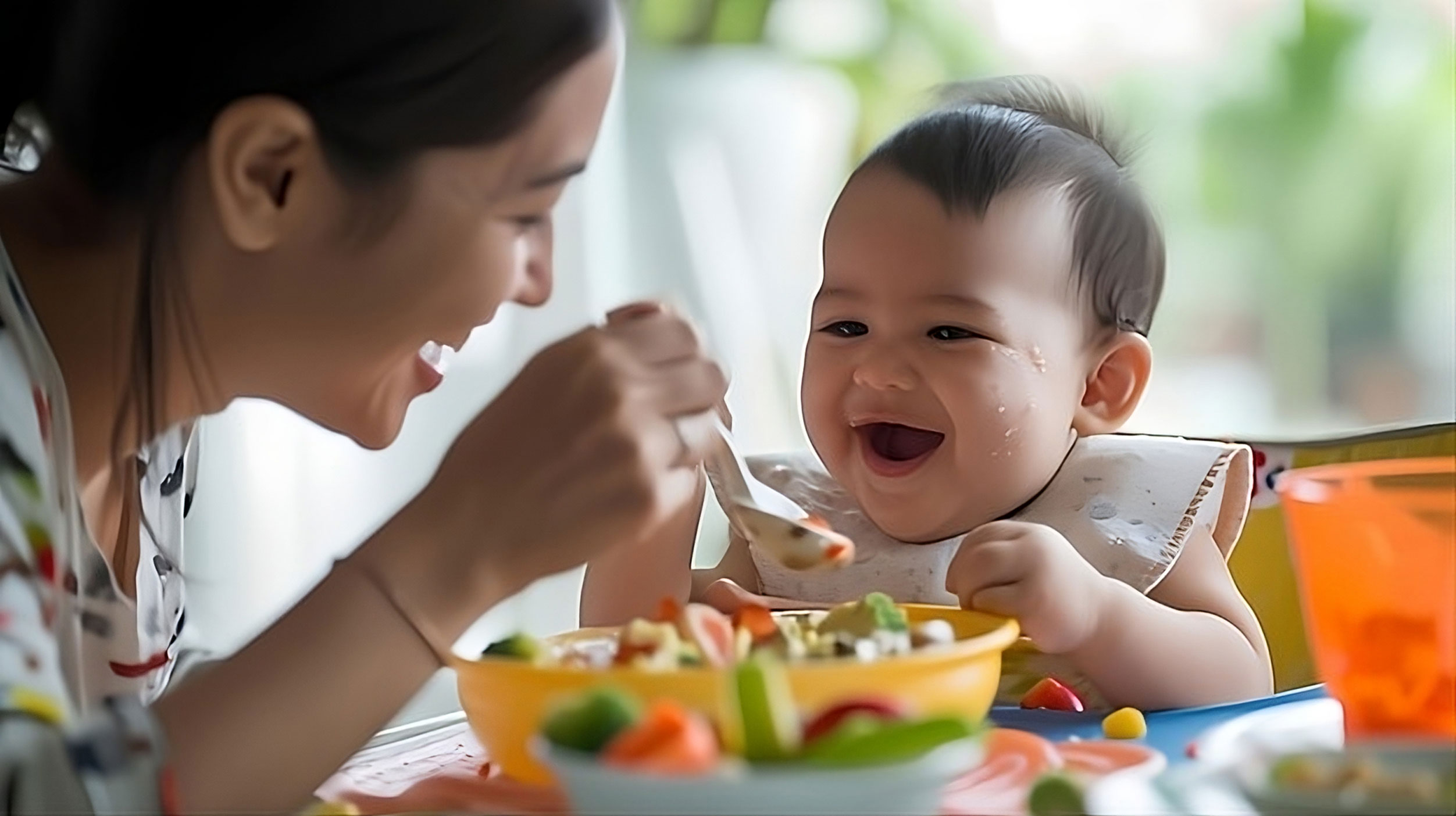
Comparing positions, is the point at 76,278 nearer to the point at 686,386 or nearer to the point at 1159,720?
the point at 686,386

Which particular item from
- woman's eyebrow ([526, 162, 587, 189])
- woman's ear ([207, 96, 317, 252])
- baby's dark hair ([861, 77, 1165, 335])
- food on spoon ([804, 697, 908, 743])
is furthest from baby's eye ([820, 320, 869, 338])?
food on spoon ([804, 697, 908, 743])

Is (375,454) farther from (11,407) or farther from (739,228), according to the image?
(11,407)

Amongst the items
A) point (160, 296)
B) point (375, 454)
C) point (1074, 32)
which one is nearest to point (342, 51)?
point (160, 296)

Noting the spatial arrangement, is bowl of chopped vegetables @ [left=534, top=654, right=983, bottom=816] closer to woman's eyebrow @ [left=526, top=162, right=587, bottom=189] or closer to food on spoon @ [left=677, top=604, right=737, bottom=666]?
food on spoon @ [left=677, top=604, right=737, bottom=666]

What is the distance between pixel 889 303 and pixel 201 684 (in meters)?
0.63

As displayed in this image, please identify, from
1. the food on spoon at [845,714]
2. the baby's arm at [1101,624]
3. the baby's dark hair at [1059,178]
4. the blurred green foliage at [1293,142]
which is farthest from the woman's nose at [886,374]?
the blurred green foliage at [1293,142]

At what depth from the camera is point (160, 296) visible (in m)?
0.87

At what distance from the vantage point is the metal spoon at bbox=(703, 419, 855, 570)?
84 cm

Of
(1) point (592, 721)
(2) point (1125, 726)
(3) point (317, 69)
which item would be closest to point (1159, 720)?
(2) point (1125, 726)

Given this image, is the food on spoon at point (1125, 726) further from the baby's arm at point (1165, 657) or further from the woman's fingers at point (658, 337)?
the woman's fingers at point (658, 337)

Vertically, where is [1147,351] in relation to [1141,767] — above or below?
above

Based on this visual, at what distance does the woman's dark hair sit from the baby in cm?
41

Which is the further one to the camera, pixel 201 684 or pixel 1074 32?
pixel 1074 32

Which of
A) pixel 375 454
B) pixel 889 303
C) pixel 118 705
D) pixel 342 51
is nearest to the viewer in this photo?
pixel 118 705
